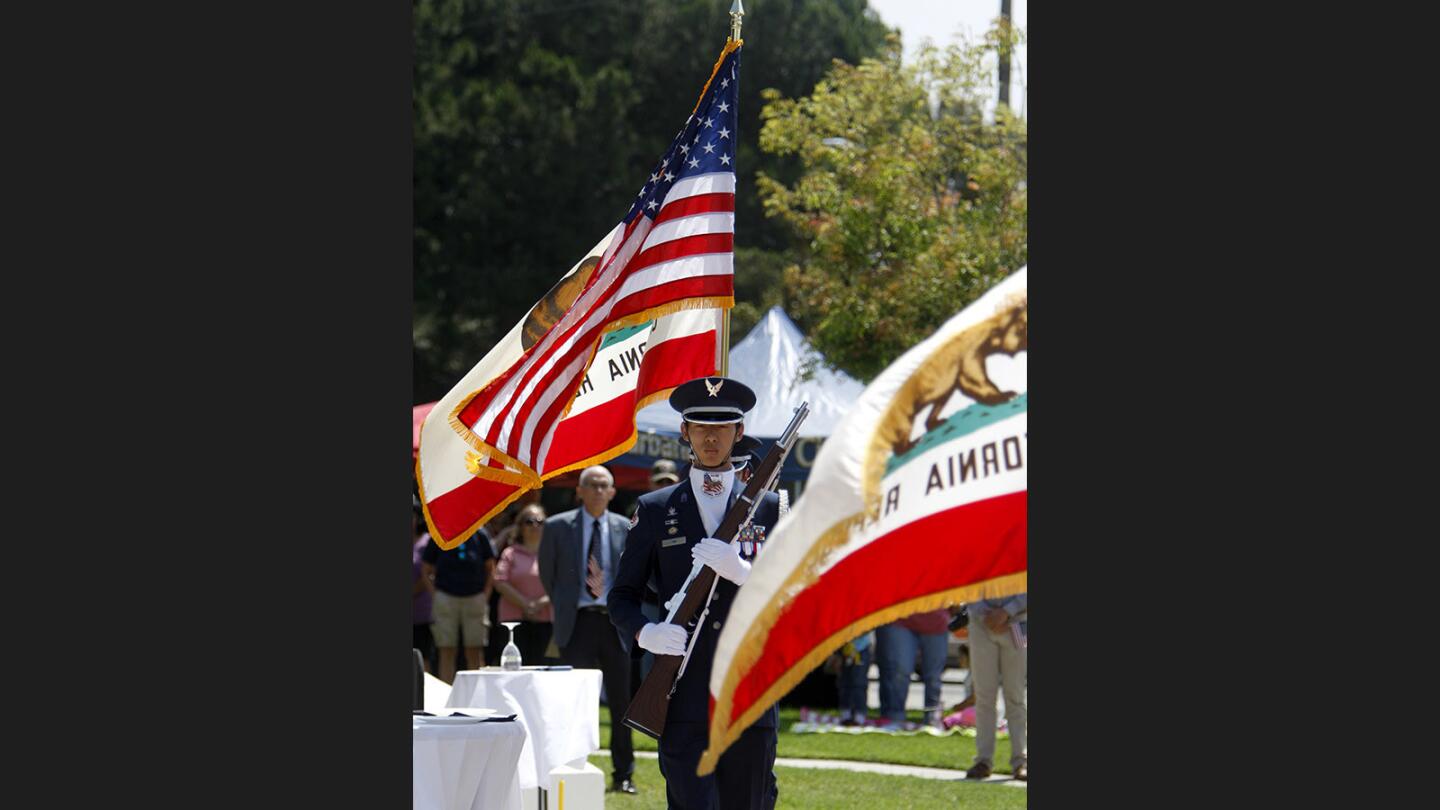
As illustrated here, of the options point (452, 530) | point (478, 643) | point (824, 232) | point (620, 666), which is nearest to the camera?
point (452, 530)

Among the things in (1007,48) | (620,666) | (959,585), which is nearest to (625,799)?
(620,666)

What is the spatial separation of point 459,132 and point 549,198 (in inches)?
83.5

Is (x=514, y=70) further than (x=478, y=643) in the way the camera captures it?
Yes

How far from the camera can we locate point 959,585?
4668 millimetres

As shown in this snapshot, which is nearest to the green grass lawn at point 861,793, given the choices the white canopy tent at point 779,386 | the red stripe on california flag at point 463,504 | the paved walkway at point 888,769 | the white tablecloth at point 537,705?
the paved walkway at point 888,769

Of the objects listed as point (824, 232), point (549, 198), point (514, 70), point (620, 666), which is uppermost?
point (514, 70)

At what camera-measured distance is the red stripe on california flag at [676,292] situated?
7750mm

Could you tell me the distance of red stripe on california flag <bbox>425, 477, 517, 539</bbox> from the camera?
26.2ft

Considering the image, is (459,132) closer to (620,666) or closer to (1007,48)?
(1007,48)

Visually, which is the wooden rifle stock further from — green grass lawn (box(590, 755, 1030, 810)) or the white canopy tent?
the white canopy tent

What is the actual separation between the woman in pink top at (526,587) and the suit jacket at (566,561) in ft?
6.99

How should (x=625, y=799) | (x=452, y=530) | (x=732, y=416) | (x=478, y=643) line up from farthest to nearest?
(x=478, y=643) → (x=625, y=799) → (x=452, y=530) → (x=732, y=416)

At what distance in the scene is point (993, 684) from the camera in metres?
12.1

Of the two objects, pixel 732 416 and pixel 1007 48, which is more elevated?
pixel 1007 48
